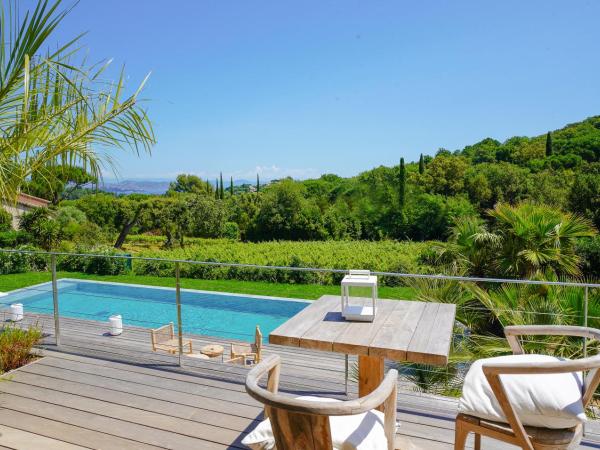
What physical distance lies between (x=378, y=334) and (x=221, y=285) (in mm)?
13356

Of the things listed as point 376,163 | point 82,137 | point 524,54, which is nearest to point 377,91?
point 376,163

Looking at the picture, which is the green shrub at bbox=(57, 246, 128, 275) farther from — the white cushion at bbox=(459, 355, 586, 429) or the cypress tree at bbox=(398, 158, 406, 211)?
the cypress tree at bbox=(398, 158, 406, 211)

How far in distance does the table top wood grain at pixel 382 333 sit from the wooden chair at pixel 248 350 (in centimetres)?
454

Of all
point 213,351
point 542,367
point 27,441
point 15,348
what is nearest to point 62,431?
point 27,441

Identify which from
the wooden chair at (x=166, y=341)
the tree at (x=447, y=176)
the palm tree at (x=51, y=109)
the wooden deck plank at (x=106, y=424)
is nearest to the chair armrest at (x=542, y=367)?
the wooden deck plank at (x=106, y=424)

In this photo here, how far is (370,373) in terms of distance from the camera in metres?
2.32

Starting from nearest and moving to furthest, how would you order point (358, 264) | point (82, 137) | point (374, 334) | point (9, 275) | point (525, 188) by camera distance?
point (374, 334)
point (82, 137)
point (9, 275)
point (358, 264)
point (525, 188)

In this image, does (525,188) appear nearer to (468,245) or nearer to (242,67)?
(242,67)

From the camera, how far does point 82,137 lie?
8.34 feet

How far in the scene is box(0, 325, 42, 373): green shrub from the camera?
11.5ft

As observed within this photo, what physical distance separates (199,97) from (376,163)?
16786mm

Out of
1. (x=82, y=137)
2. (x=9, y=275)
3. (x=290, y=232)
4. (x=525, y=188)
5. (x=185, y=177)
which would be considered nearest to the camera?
(x=82, y=137)

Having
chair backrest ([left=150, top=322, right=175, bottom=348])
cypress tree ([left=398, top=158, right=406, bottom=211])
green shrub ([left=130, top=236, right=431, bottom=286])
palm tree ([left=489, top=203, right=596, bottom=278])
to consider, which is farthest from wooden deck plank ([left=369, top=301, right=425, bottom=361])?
cypress tree ([left=398, top=158, right=406, bottom=211])

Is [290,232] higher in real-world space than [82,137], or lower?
lower
